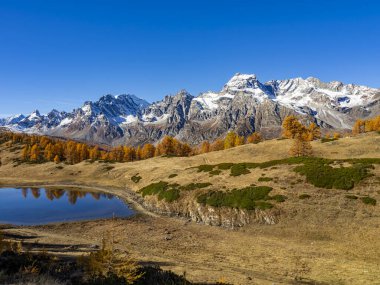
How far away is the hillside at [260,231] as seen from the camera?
2677 cm

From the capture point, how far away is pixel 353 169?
49000 millimetres

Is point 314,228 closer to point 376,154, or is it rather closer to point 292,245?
point 292,245

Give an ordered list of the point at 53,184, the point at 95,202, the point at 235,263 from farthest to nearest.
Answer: the point at 53,184 < the point at 95,202 < the point at 235,263

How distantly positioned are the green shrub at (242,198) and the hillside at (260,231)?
0.66 m

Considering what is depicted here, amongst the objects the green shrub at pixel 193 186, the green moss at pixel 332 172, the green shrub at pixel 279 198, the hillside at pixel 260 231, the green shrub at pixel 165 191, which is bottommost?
the hillside at pixel 260 231

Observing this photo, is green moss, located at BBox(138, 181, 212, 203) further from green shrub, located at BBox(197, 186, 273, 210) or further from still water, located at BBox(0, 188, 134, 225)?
still water, located at BBox(0, 188, 134, 225)

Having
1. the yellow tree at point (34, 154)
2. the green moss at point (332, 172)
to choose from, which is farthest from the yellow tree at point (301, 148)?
the yellow tree at point (34, 154)

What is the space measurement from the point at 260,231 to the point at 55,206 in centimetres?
4926

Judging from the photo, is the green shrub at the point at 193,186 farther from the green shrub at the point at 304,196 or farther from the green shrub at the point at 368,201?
the green shrub at the point at 368,201

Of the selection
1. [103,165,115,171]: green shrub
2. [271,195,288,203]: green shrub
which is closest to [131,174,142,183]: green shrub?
[103,165,115,171]: green shrub

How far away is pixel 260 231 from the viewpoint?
40188 mm

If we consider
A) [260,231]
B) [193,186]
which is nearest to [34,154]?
[193,186]

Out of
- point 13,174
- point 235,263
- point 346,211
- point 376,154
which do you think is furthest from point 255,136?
point 235,263

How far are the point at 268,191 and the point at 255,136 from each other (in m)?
113
